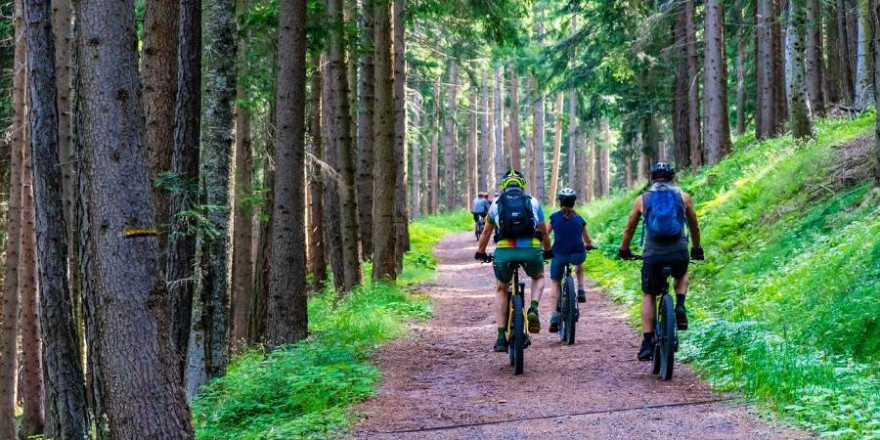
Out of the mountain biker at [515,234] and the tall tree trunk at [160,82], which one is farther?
the tall tree trunk at [160,82]

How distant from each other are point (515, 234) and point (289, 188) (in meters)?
3.59

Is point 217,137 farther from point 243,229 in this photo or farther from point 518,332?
point 243,229

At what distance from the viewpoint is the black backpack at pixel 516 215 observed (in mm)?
8805

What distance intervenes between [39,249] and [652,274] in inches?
295

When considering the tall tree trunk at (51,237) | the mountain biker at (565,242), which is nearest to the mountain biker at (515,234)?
the mountain biker at (565,242)

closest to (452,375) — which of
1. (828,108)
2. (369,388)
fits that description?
(369,388)

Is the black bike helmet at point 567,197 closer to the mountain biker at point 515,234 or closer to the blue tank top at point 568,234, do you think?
the blue tank top at point 568,234

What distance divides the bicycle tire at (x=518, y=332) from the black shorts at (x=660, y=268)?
1.32 metres

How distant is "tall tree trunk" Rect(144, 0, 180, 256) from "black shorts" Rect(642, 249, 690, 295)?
209 inches

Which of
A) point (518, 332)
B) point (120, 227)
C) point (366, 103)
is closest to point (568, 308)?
point (518, 332)

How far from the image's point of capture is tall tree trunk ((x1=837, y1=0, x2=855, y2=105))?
22125 millimetres

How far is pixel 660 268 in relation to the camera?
26.8 feet

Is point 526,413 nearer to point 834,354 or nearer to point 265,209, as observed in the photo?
point 834,354

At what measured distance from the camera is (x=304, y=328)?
11.6 meters
